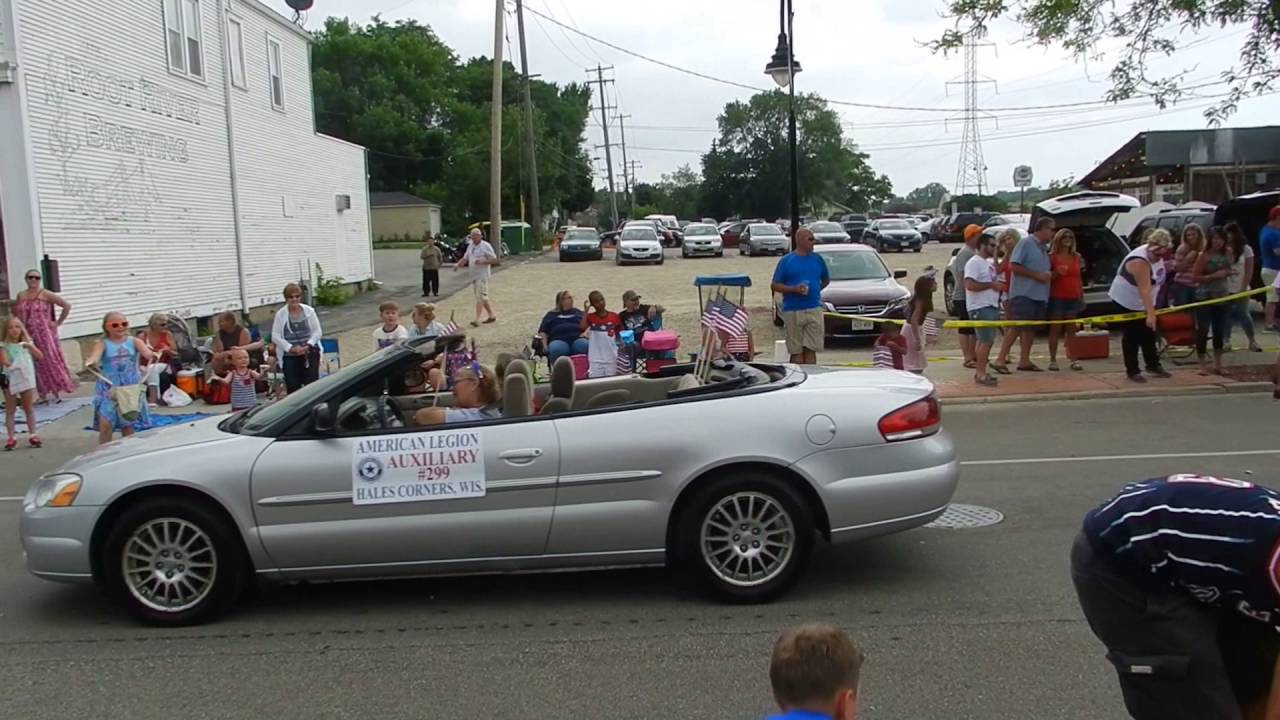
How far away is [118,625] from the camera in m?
5.49

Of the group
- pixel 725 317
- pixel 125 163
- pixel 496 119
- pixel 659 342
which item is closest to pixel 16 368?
pixel 659 342

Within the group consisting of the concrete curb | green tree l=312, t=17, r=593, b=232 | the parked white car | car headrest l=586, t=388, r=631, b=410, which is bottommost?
the concrete curb

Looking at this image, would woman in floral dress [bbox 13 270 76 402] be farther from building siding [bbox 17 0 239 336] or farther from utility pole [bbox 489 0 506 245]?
utility pole [bbox 489 0 506 245]

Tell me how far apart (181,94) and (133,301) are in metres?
4.55

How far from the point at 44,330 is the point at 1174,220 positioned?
54.6 feet

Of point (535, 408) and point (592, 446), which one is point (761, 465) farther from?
point (535, 408)

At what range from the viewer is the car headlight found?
536 cm

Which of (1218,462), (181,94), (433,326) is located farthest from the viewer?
(181,94)

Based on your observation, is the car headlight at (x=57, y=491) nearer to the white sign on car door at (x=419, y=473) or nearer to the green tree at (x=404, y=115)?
the white sign on car door at (x=419, y=473)

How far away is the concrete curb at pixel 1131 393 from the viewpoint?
12.2 metres

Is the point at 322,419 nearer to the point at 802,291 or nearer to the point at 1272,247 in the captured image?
the point at 802,291

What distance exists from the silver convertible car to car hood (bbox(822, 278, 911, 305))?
11.4 meters

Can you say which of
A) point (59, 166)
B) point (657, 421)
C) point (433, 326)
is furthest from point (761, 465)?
point (59, 166)

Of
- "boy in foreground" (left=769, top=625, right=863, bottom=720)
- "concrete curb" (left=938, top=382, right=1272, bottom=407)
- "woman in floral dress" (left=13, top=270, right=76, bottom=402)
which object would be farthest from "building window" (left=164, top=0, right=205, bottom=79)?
"boy in foreground" (left=769, top=625, right=863, bottom=720)
